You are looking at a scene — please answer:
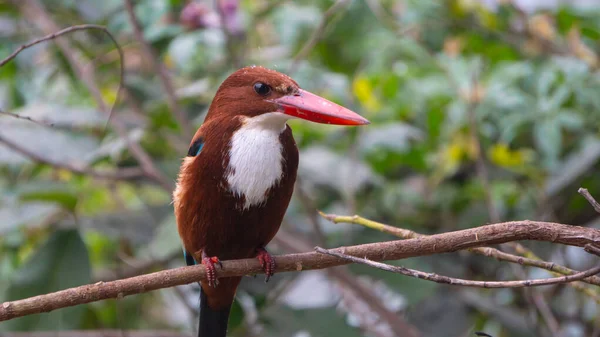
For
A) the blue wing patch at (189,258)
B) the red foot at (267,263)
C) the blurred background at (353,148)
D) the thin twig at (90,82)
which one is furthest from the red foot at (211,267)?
the thin twig at (90,82)

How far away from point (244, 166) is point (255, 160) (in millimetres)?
33

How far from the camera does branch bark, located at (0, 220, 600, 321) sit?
1312mm

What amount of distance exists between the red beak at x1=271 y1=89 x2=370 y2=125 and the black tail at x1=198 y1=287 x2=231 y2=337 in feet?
2.22

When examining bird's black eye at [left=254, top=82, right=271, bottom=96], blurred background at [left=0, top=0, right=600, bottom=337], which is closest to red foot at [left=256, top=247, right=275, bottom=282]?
bird's black eye at [left=254, top=82, right=271, bottom=96]

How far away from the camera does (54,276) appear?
268 centimetres

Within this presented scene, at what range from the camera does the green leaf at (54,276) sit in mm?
2617

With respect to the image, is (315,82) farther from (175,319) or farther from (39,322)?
(175,319)

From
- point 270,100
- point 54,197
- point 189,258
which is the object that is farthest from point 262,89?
point 54,197

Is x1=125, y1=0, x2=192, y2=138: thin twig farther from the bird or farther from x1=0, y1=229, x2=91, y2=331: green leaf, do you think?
the bird

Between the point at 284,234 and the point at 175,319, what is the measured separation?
2.02 meters

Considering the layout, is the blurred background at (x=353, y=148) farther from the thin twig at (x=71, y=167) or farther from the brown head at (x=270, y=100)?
the brown head at (x=270, y=100)

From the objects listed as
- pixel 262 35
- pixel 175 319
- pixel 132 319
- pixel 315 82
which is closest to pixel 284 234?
pixel 315 82

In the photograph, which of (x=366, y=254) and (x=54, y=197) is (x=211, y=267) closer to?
(x=366, y=254)

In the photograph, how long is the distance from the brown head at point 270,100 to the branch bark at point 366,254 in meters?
0.39
